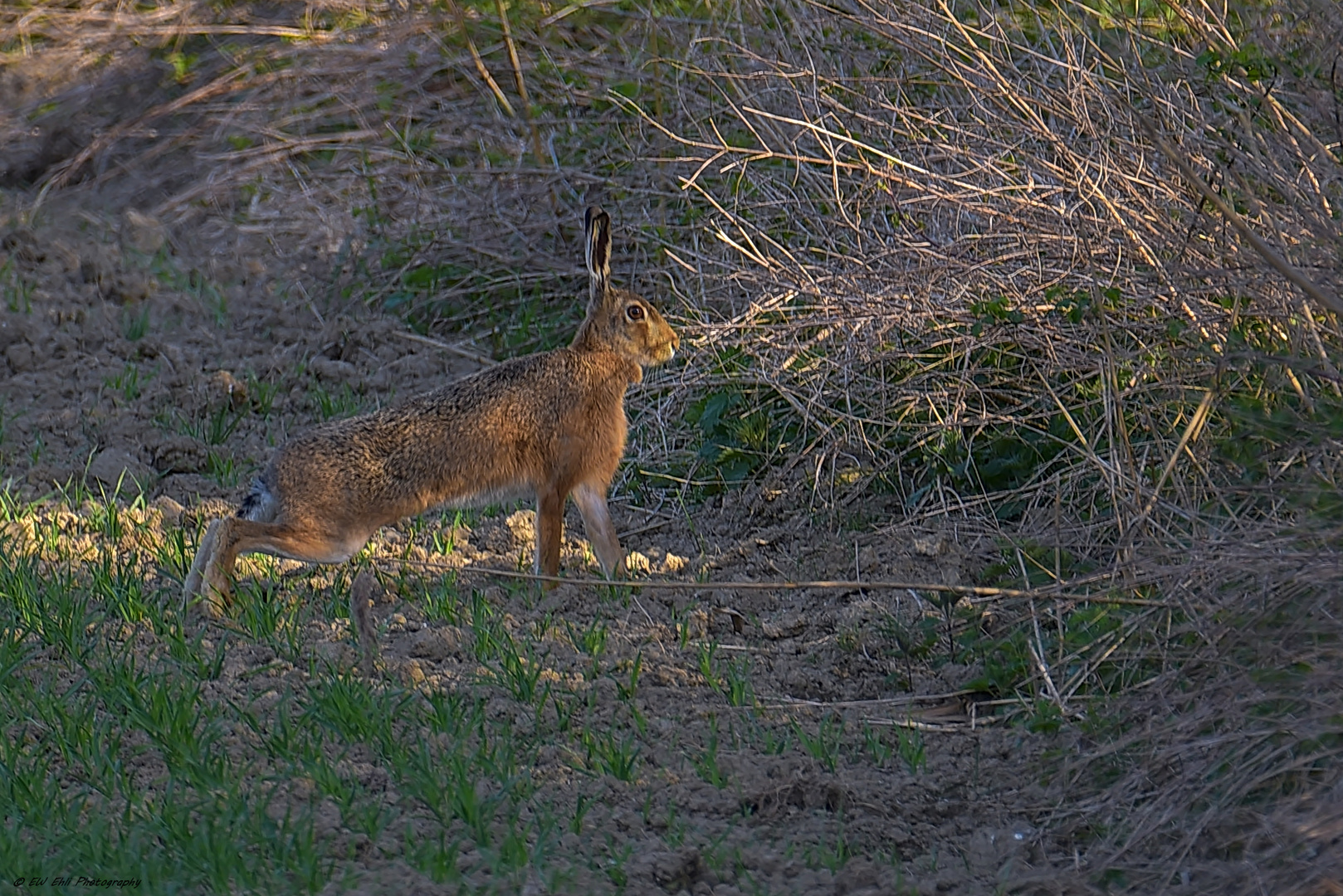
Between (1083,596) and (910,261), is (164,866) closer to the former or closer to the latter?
(1083,596)

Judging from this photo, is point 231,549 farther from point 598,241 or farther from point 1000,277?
point 1000,277

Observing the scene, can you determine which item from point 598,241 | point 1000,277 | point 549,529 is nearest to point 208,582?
point 549,529

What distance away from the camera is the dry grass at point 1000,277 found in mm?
3756

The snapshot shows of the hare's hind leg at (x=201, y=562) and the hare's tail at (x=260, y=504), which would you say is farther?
the hare's tail at (x=260, y=504)

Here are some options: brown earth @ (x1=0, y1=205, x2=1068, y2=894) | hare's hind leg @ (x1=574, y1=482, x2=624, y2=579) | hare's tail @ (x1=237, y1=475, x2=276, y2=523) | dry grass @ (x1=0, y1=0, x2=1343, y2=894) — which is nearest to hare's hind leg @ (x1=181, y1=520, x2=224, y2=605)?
hare's tail @ (x1=237, y1=475, x2=276, y2=523)

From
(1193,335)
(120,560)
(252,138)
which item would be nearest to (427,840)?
(120,560)

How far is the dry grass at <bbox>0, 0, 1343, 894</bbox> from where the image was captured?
3.76 metres

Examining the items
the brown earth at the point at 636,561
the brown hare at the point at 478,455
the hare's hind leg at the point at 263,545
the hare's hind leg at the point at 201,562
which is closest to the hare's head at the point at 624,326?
the brown hare at the point at 478,455

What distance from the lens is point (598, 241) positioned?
6188mm

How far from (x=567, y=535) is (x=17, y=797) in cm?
280

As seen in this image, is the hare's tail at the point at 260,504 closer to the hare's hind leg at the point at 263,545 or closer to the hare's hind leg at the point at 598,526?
the hare's hind leg at the point at 263,545

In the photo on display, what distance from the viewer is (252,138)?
10.9 metres

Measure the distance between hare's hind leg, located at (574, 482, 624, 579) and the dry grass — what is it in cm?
64

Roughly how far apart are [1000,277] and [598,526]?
169 centimetres
